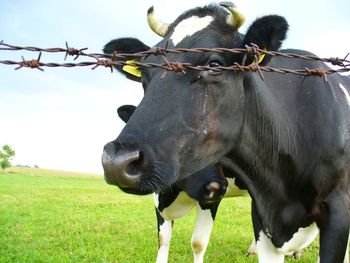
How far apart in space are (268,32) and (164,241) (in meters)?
3.92

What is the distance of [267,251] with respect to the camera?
5.20 meters

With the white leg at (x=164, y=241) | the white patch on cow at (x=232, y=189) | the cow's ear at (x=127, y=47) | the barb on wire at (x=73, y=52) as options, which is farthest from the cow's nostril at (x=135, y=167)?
the white leg at (x=164, y=241)

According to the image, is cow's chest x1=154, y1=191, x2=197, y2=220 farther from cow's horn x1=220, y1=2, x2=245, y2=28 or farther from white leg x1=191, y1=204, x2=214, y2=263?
cow's horn x1=220, y1=2, x2=245, y2=28

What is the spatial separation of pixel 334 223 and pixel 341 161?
569mm

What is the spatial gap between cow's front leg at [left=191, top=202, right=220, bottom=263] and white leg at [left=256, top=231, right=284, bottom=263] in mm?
1651

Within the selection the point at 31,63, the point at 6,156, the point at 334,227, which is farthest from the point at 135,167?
the point at 6,156

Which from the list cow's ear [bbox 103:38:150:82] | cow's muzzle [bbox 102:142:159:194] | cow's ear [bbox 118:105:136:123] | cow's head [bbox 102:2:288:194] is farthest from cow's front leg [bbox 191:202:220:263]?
cow's muzzle [bbox 102:142:159:194]

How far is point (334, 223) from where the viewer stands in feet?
14.3

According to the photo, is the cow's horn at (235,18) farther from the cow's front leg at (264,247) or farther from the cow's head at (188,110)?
the cow's front leg at (264,247)

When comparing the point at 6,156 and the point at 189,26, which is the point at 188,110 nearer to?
the point at 189,26

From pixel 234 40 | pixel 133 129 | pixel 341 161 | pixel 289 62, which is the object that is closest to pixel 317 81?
pixel 289 62

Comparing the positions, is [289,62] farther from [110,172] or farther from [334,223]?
[110,172]

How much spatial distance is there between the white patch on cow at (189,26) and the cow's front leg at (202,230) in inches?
133

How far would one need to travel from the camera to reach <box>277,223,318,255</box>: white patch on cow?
4.72 metres
